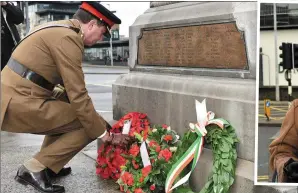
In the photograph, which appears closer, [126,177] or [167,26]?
[126,177]

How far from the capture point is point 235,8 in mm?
3473

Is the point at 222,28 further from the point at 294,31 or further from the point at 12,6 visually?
the point at 12,6

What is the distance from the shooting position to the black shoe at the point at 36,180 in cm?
355

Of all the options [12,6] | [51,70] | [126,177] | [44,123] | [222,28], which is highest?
[12,6]

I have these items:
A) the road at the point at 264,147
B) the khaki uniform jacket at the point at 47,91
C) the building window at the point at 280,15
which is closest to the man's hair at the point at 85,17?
the khaki uniform jacket at the point at 47,91

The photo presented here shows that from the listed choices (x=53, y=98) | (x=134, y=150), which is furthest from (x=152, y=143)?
(x=53, y=98)

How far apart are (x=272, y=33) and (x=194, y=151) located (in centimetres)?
139

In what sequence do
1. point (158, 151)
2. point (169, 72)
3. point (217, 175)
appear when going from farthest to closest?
point (169, 72), point (158, 151), point (217, 175)

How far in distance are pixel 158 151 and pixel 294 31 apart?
71.9 inches

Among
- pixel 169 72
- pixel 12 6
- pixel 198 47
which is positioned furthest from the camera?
pixel 12 6

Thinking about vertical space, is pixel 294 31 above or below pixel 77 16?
below

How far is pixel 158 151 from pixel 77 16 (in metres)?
1.29

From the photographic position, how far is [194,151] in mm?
3244

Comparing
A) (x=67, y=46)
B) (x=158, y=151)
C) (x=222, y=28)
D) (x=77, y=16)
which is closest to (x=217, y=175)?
(x=158, y=151)
